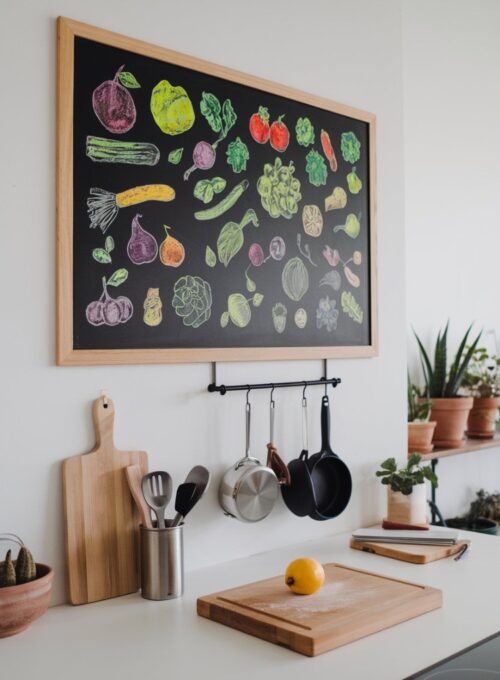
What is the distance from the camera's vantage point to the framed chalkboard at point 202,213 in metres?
1.52

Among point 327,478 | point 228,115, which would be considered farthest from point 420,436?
point 228,115

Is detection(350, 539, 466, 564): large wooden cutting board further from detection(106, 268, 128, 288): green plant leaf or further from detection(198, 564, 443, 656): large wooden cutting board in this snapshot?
detection(106, 268, 128, 288): green plant leaf

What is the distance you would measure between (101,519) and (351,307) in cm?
90

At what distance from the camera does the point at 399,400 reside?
2.21 m

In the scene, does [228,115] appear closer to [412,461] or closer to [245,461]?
[245,461]

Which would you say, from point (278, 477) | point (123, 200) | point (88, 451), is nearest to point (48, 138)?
point (123, 200)

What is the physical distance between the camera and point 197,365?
5.65 feet

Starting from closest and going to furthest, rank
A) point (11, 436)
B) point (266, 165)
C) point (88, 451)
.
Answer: point (11, 436) → point (88, 451) → point (266, 165)

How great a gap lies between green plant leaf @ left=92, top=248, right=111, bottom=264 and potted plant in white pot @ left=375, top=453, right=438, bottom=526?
3.16 ft

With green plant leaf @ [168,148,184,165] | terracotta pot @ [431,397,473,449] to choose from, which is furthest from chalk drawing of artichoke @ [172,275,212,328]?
terracotta pot @ [431,397,473,449]

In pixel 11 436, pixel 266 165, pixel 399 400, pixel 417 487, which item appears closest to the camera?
pixel 11 436

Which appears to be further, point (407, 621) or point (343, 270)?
point (343, 270)

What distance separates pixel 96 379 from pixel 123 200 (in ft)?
1.23

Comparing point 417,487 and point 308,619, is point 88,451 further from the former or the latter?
point 417,487
